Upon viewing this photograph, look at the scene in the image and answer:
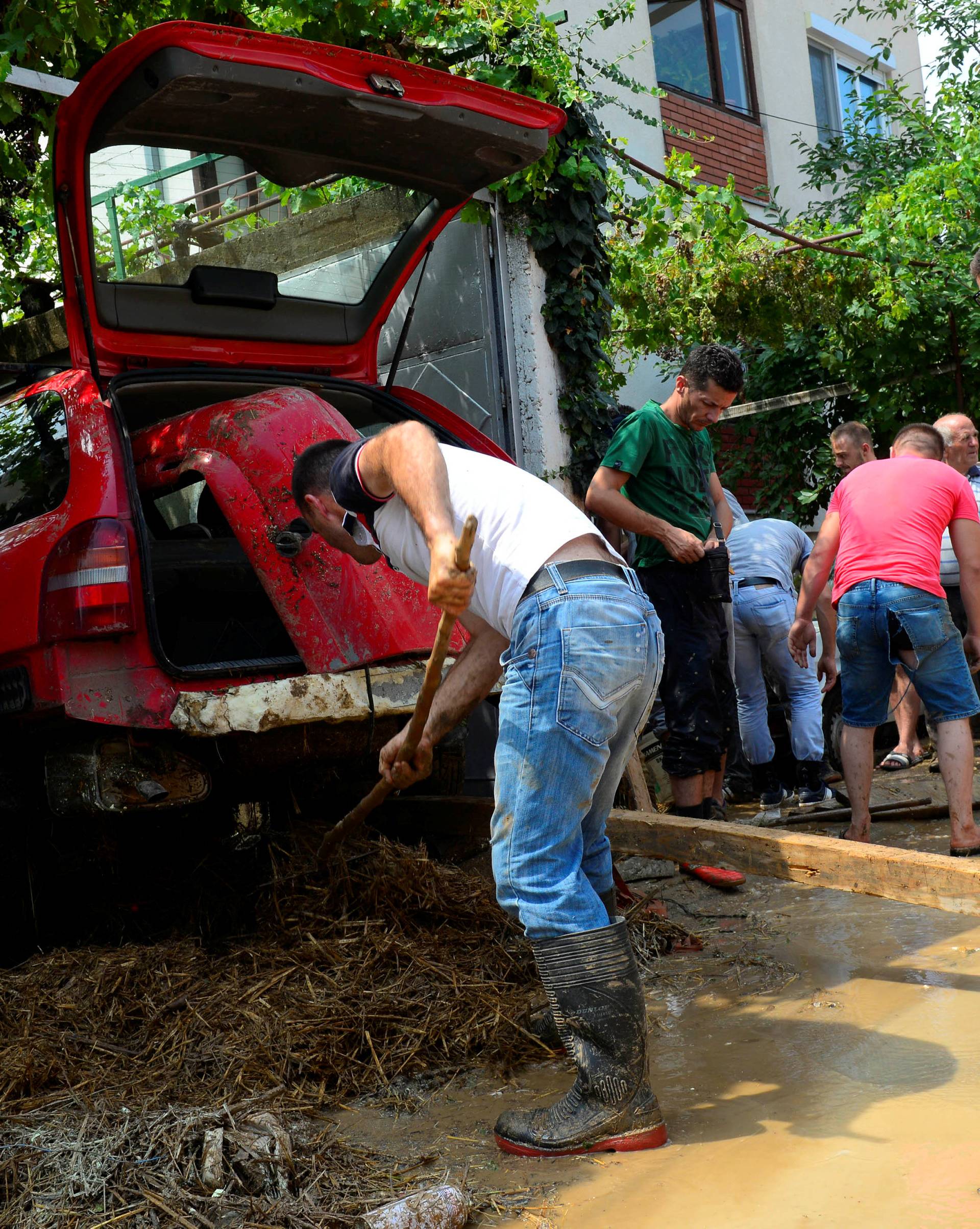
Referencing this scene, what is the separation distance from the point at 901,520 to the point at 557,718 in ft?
9.16

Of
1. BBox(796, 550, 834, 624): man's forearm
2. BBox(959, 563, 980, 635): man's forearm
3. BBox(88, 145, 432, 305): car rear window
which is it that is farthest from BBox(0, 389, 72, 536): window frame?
BBox(959, 563, 980, 635): man's forearm

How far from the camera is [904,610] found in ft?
15.9

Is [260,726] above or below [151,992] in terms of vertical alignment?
above

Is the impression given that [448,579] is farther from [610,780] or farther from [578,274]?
[578,274]

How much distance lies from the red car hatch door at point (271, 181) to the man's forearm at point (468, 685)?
198cm

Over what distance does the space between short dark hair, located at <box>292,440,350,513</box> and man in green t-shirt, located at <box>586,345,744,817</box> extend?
214 cm

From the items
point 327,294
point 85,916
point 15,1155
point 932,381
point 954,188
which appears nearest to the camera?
point 15,1155

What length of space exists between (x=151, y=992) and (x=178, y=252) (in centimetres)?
310

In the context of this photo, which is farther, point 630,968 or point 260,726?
point 260,726

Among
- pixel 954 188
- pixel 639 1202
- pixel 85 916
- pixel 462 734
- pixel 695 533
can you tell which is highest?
pixel 954 188

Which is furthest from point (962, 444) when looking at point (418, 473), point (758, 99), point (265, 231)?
point (758, 99)

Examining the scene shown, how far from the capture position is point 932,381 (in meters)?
10.2

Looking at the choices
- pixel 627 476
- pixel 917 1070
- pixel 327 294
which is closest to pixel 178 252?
pixel 327 294

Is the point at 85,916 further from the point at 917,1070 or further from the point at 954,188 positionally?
the point at 954,188
